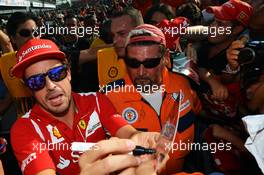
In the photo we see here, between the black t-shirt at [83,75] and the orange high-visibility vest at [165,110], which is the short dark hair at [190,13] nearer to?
the black t-shirt at [83,75]

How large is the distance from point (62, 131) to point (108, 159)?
1.12 meters

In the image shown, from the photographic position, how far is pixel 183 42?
12.6ft

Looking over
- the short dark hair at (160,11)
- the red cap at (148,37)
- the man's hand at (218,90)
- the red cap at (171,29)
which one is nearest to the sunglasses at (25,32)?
the short dark hair at (160,11)

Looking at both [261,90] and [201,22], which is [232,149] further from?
[201,22]

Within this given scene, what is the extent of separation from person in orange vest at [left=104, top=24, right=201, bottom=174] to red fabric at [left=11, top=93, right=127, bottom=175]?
0.40 metres

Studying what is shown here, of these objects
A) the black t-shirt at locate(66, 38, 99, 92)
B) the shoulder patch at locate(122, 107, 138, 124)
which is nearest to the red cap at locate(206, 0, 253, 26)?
the shoulder patch at locate(122, 107, 138, 124)

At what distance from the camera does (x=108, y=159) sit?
1.31 m

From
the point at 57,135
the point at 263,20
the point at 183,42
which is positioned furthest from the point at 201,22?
the point at 57,135

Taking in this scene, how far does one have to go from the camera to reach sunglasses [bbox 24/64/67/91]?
7.27ft

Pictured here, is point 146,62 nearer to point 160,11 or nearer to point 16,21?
point 160,11

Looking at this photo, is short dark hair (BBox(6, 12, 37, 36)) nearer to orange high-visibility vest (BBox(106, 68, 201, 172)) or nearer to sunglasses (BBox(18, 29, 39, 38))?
sunglasses (BBox(18, 29, 39, 38))

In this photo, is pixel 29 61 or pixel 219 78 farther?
pixel 219 78

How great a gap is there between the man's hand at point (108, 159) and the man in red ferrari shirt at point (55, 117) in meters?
0.74

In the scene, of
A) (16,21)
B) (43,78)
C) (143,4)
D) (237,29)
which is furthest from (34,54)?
(143,4)
